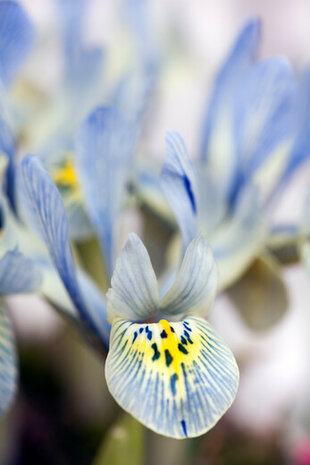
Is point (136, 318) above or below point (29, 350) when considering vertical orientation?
above

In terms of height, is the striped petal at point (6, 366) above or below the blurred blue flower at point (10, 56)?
below

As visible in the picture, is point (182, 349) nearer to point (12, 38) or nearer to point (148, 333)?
point (148, 333)

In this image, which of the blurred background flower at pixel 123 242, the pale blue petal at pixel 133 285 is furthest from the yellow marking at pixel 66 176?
the pale blue petal at pixel 133 285

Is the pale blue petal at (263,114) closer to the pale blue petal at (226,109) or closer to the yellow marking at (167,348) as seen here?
the pale blue petal at (226,109)

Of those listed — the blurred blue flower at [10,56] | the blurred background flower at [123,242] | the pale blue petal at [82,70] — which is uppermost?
the blurred blue flower at [10,56]

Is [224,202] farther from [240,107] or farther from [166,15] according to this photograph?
[166,15]

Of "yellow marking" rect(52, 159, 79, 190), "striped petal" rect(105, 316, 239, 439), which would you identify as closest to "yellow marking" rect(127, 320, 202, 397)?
"striped petal" rect(105, 316, 239, 439)

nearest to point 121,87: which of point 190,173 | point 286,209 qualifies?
point 190,173
